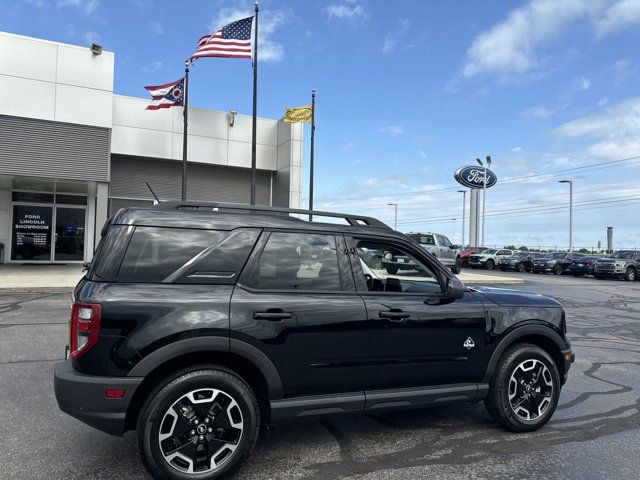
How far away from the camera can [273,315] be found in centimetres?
335

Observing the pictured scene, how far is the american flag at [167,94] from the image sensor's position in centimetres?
1920

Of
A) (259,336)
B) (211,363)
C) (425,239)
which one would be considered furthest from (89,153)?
(259,336)

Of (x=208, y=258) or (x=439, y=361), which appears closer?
(x=208, y=258)

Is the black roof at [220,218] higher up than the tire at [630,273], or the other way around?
the black roof at [220,218]

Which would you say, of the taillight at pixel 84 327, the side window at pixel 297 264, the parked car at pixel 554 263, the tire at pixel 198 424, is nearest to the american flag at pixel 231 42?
the side window at pixel 297 264

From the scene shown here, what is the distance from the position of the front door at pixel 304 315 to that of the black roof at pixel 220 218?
11 cm

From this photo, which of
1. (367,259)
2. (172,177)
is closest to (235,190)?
(172,177)

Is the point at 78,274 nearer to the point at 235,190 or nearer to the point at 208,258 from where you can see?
the point at 235,190

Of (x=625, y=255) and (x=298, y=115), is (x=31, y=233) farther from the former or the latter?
(x=625, y=255)

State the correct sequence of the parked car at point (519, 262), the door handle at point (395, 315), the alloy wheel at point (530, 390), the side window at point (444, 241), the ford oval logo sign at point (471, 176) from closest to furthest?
1. the door handle at point (395, 315)
2. the alloy wheel at point (530, 390)
3. the side window at point (444, 241)
4. the parked car at point (519, 262)
5. the ford oval logo sign at point (471, 176)

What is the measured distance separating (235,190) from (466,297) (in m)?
21.0

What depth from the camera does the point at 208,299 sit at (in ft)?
10.7

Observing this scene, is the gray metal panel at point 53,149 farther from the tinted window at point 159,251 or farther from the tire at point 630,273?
the tire at point 630,273

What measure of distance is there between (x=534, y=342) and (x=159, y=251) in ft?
10.9
